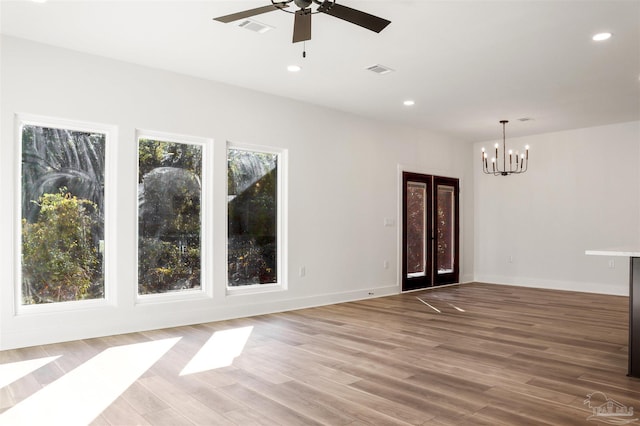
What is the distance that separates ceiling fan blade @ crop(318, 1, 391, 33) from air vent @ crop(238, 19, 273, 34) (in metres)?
1.14

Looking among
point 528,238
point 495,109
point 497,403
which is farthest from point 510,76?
point 528,238

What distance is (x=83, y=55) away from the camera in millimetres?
4574

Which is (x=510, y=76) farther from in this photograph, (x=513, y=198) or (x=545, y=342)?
(x=513, y=198)

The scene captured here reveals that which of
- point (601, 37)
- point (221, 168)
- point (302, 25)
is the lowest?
point (221, 168)

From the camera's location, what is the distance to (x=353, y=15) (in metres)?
2.95

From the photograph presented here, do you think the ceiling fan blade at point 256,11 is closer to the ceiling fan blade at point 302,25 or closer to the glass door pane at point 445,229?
the ceiling fan blade at point 302,25

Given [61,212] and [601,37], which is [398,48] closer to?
[601,37]

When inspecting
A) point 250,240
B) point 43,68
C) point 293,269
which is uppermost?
point 43,68

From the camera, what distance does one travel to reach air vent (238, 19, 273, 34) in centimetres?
387

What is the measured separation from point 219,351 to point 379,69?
335 cm

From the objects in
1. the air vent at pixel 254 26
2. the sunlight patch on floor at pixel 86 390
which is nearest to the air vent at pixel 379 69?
the air vent at pixel 254 26

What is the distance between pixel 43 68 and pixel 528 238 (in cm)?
807

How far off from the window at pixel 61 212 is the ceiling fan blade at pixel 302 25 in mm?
2652

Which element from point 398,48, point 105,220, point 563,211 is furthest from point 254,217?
point 563,211
